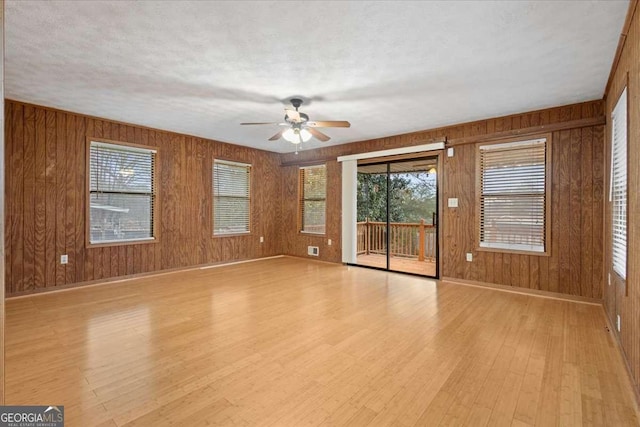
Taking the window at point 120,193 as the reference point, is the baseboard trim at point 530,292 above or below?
below

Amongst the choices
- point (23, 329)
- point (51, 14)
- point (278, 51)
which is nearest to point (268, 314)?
point (23, 329)

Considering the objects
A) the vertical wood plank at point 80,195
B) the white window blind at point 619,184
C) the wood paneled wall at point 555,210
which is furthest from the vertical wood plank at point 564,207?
the vertical wood plank at point 80,195

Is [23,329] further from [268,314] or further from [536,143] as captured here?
[536,143]

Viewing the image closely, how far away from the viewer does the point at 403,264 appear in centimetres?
652

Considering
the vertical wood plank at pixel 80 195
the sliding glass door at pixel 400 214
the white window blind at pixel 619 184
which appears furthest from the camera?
the sliding glass door at pixel 400 214

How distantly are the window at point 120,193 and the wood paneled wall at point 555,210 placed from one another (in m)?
4.63

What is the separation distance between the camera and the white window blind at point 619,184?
254cm

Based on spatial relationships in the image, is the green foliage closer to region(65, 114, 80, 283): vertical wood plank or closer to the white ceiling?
the white ceiling

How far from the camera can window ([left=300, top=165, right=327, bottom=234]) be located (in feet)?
22.5

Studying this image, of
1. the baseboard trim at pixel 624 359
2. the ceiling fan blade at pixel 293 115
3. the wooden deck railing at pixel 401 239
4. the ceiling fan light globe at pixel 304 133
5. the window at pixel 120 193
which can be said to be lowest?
the baseboard trim at pixel 624 359

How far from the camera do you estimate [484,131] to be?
4.65 meters

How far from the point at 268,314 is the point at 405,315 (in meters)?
1.53

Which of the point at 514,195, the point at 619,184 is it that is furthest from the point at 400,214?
the point at 619,184

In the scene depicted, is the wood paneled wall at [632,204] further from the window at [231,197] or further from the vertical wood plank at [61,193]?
the vertical wood plank at [61,193]
